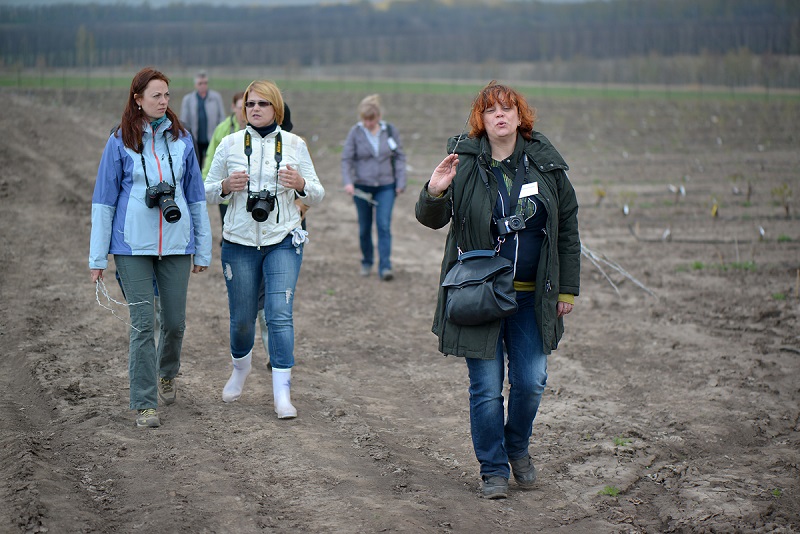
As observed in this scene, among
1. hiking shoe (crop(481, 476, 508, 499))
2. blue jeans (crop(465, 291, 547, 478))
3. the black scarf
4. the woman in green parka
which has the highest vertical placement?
the black scarf

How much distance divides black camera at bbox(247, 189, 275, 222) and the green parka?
1.31 metres

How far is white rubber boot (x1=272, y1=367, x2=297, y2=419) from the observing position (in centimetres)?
596

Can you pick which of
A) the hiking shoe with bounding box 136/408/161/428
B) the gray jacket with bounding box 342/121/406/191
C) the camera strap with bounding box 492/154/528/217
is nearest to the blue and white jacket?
the hiking shoe with bounding box 136/408/161/428

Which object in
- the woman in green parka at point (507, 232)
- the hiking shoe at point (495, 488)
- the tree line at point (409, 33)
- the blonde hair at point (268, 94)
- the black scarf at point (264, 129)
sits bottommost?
the hiking shoe at point (495, 488)

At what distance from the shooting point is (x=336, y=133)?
28516 millimetres

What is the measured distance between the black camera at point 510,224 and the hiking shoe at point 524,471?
1302 mm

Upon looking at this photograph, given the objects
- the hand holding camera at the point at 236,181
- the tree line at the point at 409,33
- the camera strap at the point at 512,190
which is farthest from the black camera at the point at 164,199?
the tree line at the point at 409,33

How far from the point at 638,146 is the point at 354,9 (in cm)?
6887

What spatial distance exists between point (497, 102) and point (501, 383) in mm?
1437

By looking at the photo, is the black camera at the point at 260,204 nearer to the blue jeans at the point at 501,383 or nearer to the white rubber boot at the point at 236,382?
the white rubber boot at the point at 236,382

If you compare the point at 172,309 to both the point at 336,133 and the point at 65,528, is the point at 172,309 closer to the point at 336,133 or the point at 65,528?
the point at 65,528

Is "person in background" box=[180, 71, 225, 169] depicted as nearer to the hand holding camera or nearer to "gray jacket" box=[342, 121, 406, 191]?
"gray jacket" box=[342, 121, 406, 191]

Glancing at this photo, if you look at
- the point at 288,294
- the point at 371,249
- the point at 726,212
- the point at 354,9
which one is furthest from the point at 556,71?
the point at 288,294

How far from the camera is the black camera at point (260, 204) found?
563cm
